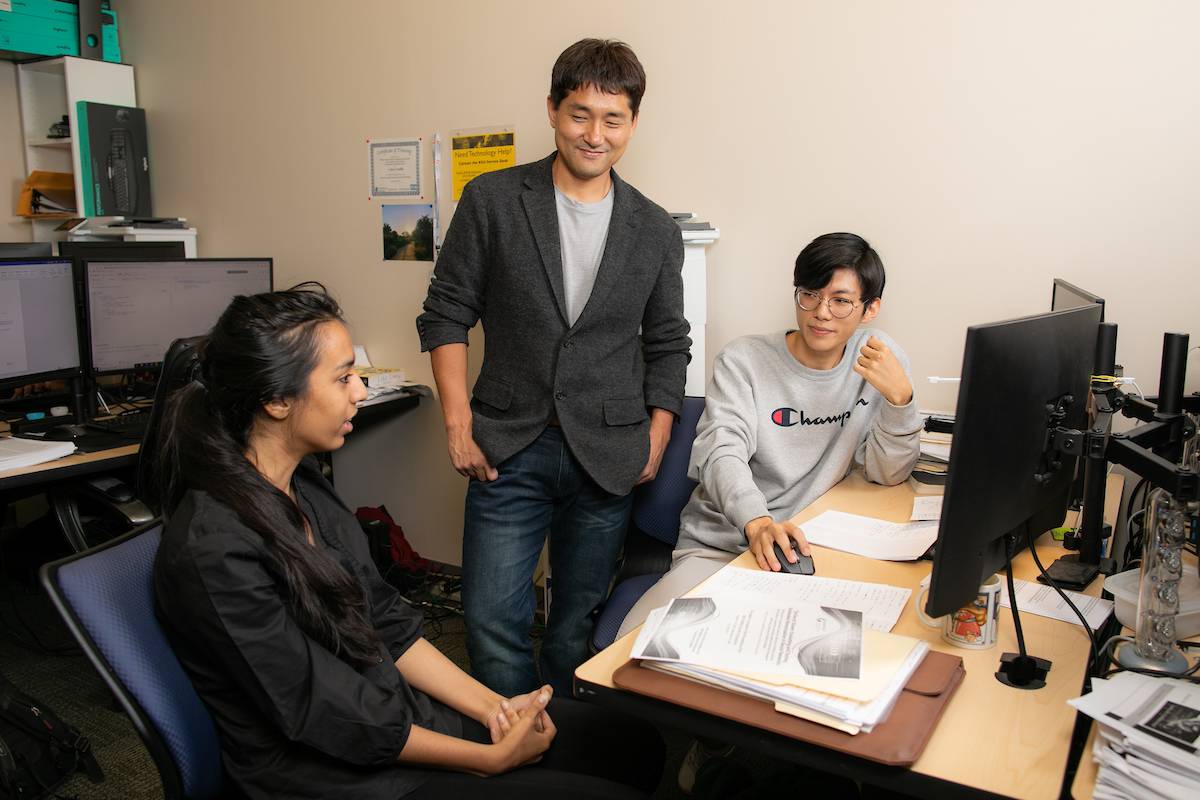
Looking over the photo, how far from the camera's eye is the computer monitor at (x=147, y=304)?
111 inches

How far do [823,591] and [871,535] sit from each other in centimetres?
33

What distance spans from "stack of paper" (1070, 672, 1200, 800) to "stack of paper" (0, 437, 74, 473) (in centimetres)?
237

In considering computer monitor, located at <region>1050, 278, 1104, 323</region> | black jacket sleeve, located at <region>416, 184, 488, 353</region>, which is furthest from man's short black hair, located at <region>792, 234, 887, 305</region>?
black jacket sleeve, located at <region>416, 184, 488, 353</region>

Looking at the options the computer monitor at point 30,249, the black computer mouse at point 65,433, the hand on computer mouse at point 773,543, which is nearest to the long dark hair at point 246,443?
the hand on computer mouse at point 773,543

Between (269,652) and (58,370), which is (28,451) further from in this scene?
(269,652)

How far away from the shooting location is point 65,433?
2578 mm

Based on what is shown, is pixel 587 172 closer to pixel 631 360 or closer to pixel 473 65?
pixel 631 360

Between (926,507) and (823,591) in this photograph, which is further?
(926,507)

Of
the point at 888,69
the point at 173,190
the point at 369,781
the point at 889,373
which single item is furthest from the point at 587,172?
the point at 173,190

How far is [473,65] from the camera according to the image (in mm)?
2994

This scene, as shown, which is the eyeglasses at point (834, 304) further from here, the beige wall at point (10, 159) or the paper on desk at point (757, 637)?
the beige wall at point (10, 159)

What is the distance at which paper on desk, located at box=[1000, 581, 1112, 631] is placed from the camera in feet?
4.32

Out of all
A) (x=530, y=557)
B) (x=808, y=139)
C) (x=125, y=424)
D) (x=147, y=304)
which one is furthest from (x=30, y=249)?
(x=808, y=139)

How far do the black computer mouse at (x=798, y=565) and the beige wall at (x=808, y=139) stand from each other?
1102mm
